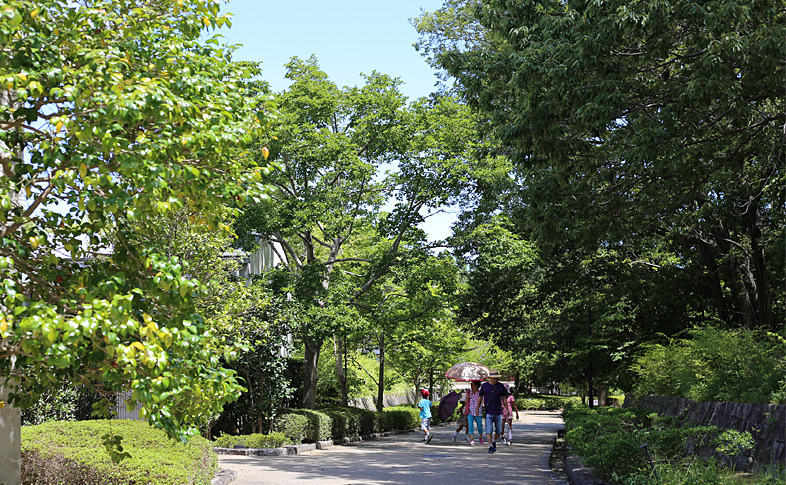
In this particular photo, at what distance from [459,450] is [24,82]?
55.4 feet

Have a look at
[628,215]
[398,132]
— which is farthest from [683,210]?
[398,132]

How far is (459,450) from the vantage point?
1906 centimetres

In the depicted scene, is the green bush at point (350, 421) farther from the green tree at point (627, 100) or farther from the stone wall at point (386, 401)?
the green tree at point (627, 100)

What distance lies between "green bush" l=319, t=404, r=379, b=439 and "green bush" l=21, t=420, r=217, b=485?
11878mm

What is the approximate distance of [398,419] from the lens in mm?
30484

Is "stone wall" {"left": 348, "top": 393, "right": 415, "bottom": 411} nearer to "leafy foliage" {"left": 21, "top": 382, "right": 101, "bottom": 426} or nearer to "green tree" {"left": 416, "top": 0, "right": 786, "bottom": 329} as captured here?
"leafy foliage" {"left": 21, "top": 382, "right": 101, "bottom": 426}

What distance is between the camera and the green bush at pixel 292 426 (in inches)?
746

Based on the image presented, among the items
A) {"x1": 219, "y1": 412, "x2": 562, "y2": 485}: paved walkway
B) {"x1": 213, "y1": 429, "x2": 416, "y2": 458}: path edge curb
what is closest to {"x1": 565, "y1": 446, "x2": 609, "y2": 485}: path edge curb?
{"x1": 219, "y1": 412, "x2": 562, "y2": 485}: paved walkway

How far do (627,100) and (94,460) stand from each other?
30.1ft

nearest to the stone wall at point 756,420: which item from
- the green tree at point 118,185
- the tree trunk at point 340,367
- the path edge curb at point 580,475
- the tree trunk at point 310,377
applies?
the path edge curb at point 580,475

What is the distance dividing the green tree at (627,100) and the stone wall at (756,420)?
3.73 metres

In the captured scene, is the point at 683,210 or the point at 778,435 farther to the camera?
the point at 683,210

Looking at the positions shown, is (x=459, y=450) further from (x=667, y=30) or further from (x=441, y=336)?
(x=441, y=336)

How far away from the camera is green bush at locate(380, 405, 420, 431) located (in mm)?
28284
